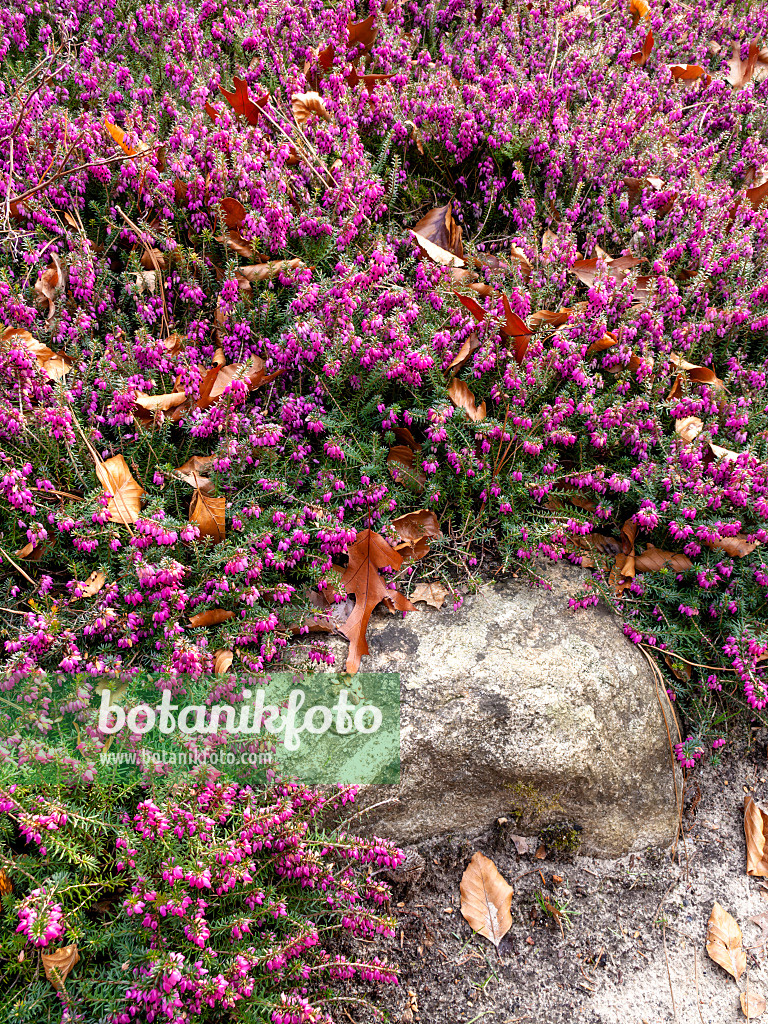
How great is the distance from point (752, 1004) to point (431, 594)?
1934 millimetres

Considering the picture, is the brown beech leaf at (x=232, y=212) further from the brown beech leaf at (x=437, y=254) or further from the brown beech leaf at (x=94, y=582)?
the brown beech leaf at (x=94, y=582)

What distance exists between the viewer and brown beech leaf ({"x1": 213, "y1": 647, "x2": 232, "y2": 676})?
7.85ft

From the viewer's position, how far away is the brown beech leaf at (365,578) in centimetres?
268

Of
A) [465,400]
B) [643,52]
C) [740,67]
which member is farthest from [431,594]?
[740,67]

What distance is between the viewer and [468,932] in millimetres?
2672

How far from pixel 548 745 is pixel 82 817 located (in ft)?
5.42

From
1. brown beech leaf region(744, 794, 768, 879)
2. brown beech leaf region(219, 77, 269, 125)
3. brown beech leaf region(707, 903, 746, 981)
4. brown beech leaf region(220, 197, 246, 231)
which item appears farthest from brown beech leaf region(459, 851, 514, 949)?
brown beech leaf region(219, 77, 269, 125)

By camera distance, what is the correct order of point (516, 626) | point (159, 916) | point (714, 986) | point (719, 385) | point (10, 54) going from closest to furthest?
point (159, 916) < point (714, 986) < point (516, 626) < point (719, 385) < point (10, 54)

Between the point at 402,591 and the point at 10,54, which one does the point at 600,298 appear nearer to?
the point at 402,591

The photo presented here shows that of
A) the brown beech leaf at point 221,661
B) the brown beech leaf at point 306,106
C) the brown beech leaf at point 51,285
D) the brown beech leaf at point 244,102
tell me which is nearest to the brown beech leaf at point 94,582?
the brown beech leaf at point 221,661

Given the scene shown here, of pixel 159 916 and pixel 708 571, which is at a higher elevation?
pixel 708 571

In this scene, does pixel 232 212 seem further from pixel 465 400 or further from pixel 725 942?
pixel 725 942

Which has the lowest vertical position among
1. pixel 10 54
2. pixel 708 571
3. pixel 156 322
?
pixel 708 571

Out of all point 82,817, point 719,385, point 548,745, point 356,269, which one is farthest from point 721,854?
point 356,269
